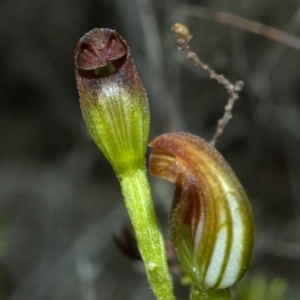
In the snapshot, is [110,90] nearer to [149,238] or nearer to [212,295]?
[149,238]

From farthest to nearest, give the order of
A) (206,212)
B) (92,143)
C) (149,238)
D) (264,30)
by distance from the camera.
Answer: (92,143)
(264,30)
(149,238)
(206,212)

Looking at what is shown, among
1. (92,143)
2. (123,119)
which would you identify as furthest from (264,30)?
(92,143)

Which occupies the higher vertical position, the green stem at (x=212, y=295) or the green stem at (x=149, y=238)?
the green stem at (x=149, y=238)

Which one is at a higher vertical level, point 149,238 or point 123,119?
point 123,119

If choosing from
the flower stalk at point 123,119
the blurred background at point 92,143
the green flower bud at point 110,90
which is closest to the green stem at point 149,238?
the flower stalk at point 123,119

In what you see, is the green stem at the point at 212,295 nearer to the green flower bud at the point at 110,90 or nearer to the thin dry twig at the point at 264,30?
the green flower bud at the point at 110,90
